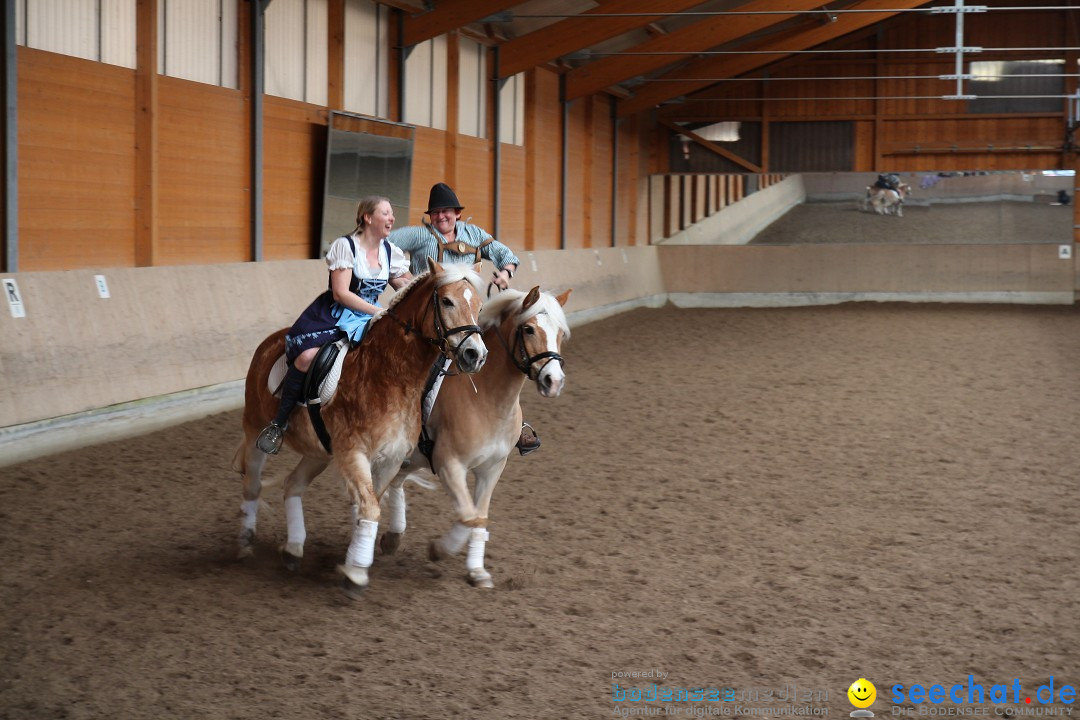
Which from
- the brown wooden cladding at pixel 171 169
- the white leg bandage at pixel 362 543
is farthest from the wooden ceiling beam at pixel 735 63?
the white leg bandage at pixel 362 543

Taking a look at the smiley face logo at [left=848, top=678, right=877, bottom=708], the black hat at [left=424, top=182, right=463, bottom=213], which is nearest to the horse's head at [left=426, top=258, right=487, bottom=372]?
the black hat at [left=424, top=182, right=463, bottom=213]

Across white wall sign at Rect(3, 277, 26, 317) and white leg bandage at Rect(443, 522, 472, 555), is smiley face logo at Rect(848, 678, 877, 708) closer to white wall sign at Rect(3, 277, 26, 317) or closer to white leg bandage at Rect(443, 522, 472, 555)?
white leg bandage at Rect(443, 522, 472, 555)

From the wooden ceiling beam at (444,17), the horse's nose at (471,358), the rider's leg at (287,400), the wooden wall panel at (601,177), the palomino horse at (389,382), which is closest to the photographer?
the horse's nose at (471,358)

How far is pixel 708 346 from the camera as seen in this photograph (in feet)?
50.4

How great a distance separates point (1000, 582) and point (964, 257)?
19.0m

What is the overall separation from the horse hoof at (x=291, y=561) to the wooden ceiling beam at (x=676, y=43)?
14.3 meters

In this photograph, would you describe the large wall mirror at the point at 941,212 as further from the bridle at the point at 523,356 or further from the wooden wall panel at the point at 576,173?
the bridle at the point at 523,356

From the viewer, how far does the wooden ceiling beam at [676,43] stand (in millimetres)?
17641

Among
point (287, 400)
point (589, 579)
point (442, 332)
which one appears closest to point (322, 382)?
point (287, 400)

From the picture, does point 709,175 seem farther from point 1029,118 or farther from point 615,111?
point 1029,118

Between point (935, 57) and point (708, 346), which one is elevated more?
point (935, 57)

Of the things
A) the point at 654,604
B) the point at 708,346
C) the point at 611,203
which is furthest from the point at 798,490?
the point at 611,203

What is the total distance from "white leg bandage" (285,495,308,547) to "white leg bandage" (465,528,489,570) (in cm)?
75

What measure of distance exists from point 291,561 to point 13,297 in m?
3.35
